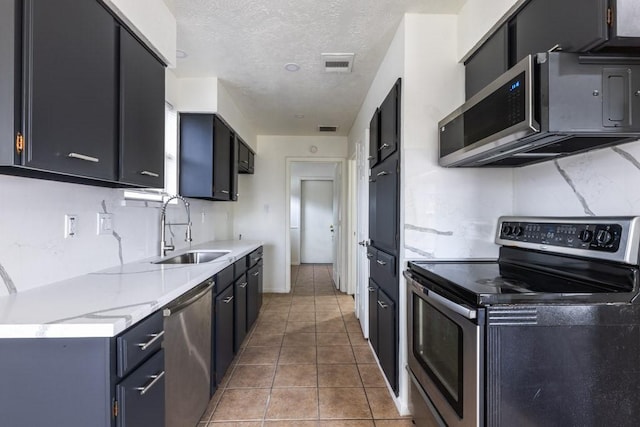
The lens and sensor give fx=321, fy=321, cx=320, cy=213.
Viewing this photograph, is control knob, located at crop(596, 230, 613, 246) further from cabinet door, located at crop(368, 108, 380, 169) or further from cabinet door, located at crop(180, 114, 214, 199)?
cabinet door, located at crop(180, 114, 214, 199)

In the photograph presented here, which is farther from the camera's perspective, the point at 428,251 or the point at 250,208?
the point at 250,208

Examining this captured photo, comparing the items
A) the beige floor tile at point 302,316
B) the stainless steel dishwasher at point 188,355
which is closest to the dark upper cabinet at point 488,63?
the stainless steel dishwasher at point 188,355

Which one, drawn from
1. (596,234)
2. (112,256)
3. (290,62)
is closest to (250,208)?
(290,62)

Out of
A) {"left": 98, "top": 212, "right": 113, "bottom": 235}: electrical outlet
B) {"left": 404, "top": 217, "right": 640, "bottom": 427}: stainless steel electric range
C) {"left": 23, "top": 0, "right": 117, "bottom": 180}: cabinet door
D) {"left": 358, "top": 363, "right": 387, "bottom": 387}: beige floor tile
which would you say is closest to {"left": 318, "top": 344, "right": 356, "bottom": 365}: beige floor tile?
{"left": 358, "top": 363, "right": 387, "bottom": 387}: beige floor tile

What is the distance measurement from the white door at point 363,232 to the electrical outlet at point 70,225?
6.80ft

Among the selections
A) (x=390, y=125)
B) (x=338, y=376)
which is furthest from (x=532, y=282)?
(x=338, y=376)

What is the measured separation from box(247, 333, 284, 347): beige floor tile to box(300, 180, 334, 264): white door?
460cm

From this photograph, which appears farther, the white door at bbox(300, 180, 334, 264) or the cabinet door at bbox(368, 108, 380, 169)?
the white door at bbox(300, 180, 334, 264)

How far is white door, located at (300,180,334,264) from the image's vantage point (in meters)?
7.74

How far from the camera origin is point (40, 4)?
1009 mm

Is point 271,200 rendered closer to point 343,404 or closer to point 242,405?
point 242,405

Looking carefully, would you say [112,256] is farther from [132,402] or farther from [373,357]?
[373,357]

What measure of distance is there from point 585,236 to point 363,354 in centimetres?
194

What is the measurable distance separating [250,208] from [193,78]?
7.34 ft
